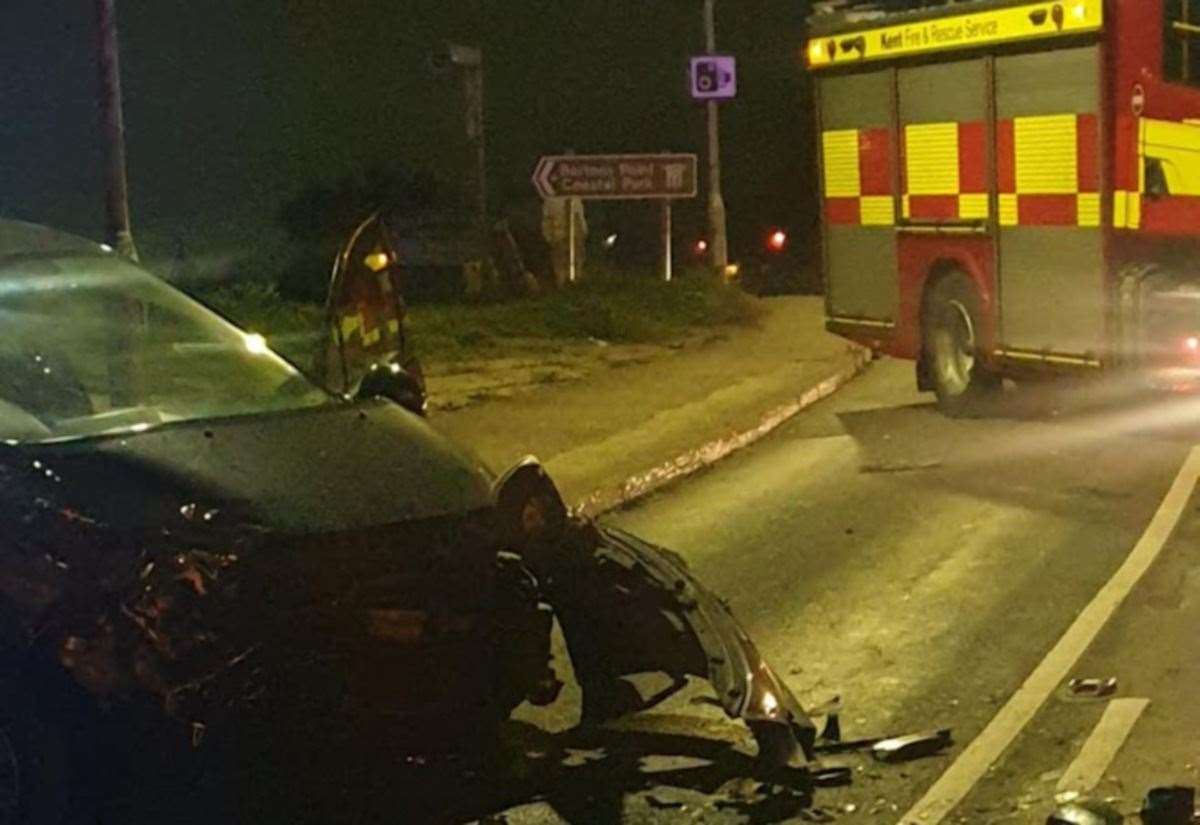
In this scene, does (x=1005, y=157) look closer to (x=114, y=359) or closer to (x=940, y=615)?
(x=940, y=615)

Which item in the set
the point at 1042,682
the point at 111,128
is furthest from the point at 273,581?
the point at 111,128

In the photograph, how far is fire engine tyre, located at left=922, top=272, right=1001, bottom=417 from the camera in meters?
15.9

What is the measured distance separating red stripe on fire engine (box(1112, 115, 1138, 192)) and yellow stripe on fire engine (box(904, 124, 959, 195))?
1842mm

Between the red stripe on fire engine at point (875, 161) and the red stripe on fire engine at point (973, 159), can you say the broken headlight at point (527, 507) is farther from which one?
the red stripe on fire engine at point (875, 161)

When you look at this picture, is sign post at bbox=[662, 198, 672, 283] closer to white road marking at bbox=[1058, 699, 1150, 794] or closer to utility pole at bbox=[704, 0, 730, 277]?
utility pole at bbox=[704, 0, 730, 277]

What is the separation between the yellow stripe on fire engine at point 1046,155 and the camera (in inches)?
565

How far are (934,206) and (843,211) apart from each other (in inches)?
50.4

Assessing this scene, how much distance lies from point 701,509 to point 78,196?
2326 centimetres

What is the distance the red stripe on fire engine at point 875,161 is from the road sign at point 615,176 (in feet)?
14.1

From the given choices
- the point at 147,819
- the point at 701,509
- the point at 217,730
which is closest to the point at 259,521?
the point at 217,730

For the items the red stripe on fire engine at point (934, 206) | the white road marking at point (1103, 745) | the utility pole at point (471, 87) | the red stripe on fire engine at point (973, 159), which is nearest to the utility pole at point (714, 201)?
the utility pole at point (471, 87)

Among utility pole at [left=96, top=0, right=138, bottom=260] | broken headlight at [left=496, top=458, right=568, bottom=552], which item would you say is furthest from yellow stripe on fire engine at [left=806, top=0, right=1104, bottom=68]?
broken headlight at [left=496, top=458, right=568, bottom=552]

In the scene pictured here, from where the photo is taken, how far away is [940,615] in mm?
9031

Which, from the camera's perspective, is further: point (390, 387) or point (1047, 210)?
point (1047, 210)
